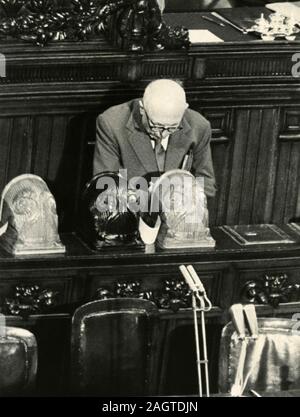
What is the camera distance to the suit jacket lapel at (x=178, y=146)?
7.43 metres

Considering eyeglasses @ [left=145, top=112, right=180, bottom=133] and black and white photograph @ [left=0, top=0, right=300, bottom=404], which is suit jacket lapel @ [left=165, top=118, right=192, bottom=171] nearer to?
black and white photograph @ [left=0, top=0, right=300, bottom=404]

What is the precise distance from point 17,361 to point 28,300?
730mm

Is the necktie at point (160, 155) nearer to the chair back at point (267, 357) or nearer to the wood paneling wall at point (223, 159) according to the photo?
the wood paneling wall at point (223, 159)

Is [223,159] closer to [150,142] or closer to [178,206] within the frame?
[150,142]

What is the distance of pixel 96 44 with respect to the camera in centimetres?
778

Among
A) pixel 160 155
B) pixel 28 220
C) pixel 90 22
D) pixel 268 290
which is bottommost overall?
pixel 268 290

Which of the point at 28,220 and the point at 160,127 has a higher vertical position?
the point at 160,127

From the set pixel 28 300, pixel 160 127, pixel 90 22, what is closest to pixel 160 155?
pixel 160 127

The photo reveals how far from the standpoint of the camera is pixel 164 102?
7.00m

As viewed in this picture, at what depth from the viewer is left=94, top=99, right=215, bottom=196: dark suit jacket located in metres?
7.35

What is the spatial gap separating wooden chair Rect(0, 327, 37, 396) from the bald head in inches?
55.6
